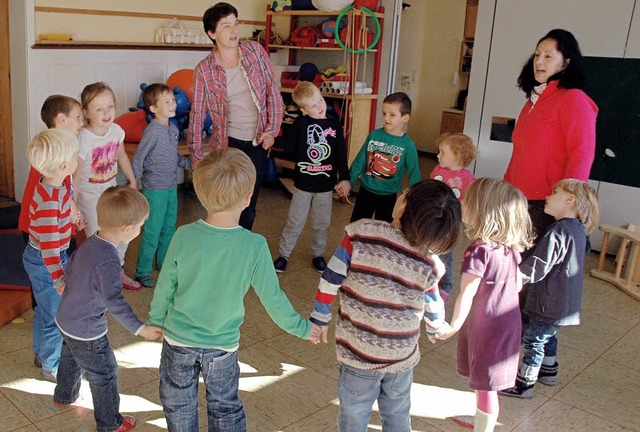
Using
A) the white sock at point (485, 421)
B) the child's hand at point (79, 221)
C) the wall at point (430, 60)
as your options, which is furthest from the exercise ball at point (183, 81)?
the wall at point (430, 60)

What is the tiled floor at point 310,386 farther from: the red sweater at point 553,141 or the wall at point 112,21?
the wall at point 112,21

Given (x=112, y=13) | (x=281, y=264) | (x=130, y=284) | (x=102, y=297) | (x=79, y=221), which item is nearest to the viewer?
(x=102, y=297)

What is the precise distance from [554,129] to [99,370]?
2.43 m

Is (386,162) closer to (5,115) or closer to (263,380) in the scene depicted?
(263,380)

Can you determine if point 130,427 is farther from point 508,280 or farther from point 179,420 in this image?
point 508,280

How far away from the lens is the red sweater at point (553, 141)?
10.4 feet

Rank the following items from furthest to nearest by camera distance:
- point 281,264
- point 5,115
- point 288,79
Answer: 1. point 288,79
2. point 5,115
3. point 281,264

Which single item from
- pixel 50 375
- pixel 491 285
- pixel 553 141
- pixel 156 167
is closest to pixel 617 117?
pixel 553 141

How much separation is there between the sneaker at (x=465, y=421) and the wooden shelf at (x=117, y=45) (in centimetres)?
444

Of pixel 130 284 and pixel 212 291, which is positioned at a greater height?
pixel 212 291

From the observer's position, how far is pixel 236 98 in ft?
14.0

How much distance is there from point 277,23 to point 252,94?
147 inches

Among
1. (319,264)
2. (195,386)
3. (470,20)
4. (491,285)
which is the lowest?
(319,264)

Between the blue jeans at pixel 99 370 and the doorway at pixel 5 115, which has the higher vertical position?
the doorway at pixel 5 115
